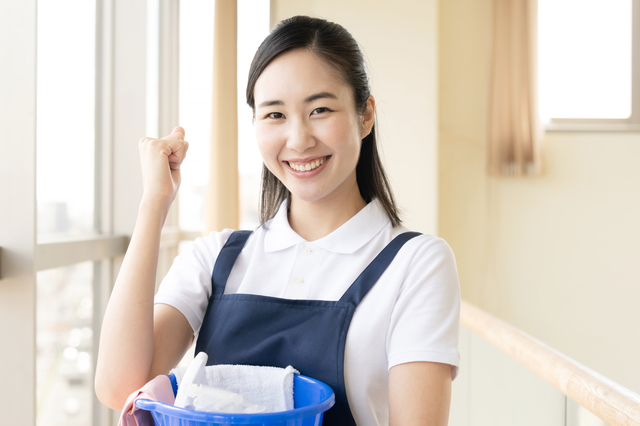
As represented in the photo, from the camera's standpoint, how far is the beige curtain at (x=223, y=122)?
100.0 inches

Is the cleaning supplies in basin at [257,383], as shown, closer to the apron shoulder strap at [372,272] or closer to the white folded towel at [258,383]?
the white folded towel at [258,383]

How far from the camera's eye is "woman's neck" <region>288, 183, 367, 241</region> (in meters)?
1.09

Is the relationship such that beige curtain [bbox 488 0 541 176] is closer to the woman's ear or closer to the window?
the window

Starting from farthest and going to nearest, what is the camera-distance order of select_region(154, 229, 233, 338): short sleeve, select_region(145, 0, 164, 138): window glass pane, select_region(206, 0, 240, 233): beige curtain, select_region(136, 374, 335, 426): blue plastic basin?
select_region(206, 0, 240, 233): beige curtain, select_region(145, 0, 164, 138): window glass pane, select_region(154, 229, 233, 338): short sleeve, select_region(136, 374, 335, 426): blue plastic basin

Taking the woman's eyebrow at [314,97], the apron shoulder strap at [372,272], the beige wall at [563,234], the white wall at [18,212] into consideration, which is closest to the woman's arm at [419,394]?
the apron shoulder strap at [372,272]

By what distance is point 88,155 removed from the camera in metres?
1.86

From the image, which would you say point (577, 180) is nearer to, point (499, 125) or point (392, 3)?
point (499, 125)

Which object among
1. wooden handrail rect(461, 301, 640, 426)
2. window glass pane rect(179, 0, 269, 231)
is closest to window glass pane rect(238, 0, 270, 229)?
window glass pane rect(179, 0, 269, 231)

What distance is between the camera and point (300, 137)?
0.95 meters

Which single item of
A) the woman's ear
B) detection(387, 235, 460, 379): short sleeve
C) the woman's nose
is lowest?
detection(387, 235, 460, 379): short sleeve

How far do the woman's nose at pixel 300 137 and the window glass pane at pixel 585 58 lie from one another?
8.28ft

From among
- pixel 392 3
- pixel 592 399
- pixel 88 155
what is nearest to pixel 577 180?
pixel 392 3

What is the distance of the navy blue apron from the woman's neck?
161mm

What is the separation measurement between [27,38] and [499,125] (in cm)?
246
